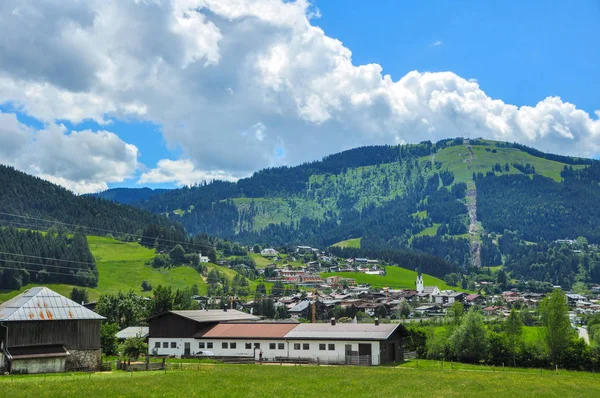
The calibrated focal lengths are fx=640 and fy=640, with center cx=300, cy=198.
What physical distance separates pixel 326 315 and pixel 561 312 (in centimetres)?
9954

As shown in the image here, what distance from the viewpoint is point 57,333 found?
58406 millimetres

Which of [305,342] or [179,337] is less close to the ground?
[179,337]

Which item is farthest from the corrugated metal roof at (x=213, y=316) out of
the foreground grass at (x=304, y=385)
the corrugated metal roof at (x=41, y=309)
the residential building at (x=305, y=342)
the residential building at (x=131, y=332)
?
the foreground grass at (x=304, y=385)

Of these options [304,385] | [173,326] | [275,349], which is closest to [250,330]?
[275,349]

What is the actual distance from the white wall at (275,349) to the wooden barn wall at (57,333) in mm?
17528

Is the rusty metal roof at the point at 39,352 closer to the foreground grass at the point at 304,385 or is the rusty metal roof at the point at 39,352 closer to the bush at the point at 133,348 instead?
the foreground grass at the point at 304,385

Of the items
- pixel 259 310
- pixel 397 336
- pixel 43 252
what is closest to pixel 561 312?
pixel 397 336

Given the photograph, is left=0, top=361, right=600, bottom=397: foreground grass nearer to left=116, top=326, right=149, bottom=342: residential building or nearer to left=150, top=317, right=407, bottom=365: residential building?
left=150, top=317, right=407, bottom=365: residential building

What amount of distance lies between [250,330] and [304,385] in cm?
3381

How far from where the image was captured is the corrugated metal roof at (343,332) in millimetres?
68438

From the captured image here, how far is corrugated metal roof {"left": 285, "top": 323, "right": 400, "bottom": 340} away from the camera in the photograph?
6844 cm

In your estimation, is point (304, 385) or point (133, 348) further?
point (133, 348)

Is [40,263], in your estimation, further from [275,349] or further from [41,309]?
[41,309]

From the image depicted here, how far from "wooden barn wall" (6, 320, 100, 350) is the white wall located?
1753 cm
